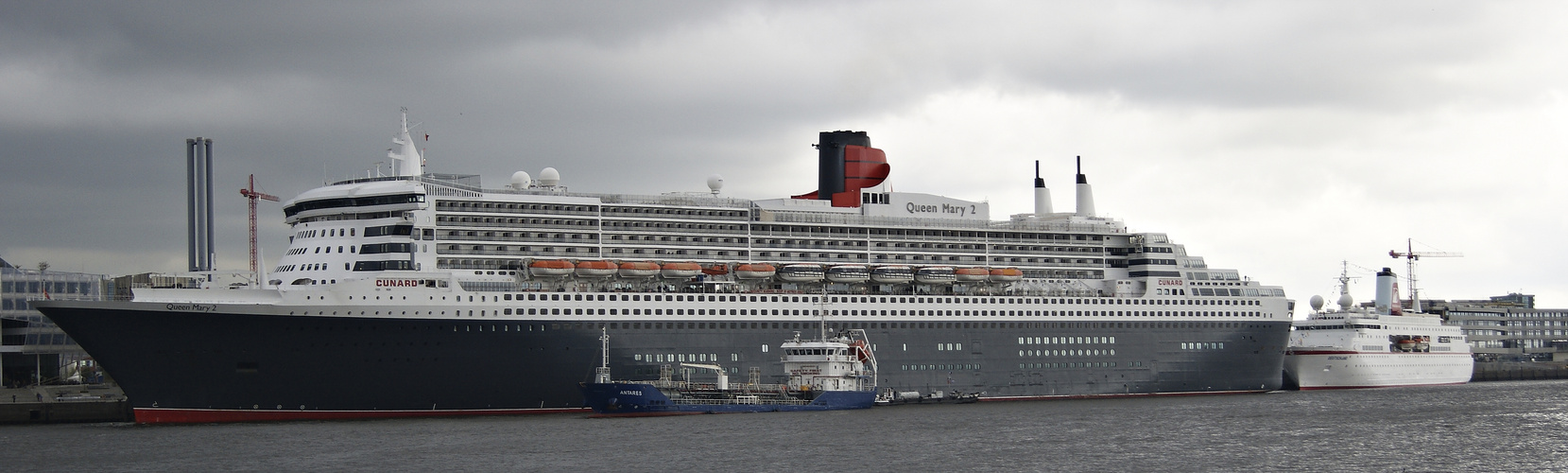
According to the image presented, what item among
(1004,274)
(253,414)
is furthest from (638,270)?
(1004,274)

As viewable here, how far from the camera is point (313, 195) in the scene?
50.2 meters

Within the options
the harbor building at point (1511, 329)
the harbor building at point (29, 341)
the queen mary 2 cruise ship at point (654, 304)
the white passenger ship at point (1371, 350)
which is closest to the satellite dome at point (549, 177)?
the queen mary 2 cruise ship at point (654, 304)

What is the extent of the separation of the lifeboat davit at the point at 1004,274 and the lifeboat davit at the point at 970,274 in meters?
0.36

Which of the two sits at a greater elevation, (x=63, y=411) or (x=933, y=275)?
(x=933, y=275)

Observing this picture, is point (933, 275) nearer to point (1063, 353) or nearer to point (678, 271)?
point (1063, 353)

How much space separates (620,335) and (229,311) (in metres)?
12.5

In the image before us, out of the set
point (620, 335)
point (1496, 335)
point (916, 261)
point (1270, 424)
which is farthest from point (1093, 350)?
point (1496, 335)

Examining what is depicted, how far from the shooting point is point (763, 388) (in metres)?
50.2

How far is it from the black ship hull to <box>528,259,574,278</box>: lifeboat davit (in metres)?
1.89

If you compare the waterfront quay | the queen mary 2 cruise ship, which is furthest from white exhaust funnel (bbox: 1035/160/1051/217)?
the waterfront quay

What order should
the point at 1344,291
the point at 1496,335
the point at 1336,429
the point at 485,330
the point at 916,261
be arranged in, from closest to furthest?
the point at 1336,429
the point at 485,330
the point at 916,261
the point at 1344,291
the point at 1496,335

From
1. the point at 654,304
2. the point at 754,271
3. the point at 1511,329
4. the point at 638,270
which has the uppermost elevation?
the point at 638,270

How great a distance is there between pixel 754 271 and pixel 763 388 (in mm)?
4748

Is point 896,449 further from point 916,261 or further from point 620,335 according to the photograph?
point 916,261
